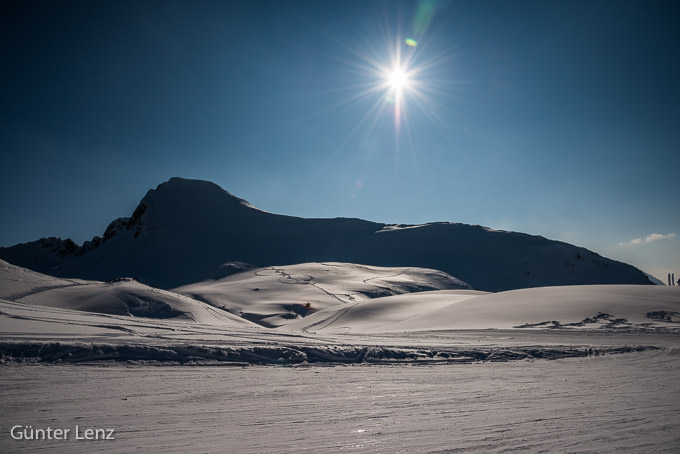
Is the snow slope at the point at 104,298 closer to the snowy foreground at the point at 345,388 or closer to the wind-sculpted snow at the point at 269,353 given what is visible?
the snowy foreground at the point at 345,388

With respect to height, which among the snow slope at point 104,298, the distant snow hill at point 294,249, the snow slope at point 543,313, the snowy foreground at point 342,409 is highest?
the distant snow hill at point 294,249

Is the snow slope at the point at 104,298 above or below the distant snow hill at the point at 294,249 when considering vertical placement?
below

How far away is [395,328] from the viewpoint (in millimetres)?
20984

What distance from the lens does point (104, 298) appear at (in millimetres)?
20703

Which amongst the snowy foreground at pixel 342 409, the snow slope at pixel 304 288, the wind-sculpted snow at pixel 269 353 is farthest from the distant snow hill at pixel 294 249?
the snowy foreground at pixel 342 409

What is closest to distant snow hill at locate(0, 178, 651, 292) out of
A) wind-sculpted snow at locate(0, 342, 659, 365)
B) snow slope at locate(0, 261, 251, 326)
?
snow slope at locate(0, 261, 251, 326)

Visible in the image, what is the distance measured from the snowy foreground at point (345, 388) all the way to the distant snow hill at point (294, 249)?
193 feet

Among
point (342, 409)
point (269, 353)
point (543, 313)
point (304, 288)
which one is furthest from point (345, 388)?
point (304, 288)

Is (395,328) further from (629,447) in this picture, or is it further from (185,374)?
(629,447)

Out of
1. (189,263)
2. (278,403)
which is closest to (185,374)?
(278,403)

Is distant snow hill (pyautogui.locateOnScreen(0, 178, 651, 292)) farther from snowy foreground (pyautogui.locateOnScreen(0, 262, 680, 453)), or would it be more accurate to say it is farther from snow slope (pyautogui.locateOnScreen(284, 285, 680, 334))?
snowy foreground (pyautogui.locateOnScreen(0, 262, 680, 453))

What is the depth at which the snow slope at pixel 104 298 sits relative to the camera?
19844 mm

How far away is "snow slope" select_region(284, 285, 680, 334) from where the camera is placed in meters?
16.9

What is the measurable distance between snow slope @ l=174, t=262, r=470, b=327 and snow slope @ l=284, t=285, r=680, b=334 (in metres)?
9.55
